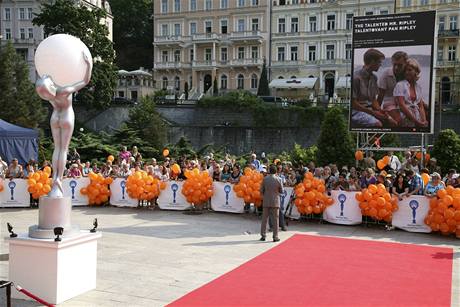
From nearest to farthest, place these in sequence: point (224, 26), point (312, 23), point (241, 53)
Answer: point (312, 23) → point (241, 53) → point (224, 26)

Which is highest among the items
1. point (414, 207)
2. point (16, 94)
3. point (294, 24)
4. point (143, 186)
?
point (294, 24)

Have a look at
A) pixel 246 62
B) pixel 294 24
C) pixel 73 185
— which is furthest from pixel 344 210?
pixel 294 24

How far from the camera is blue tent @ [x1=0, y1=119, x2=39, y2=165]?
68.6 ft

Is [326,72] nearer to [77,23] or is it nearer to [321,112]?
[321,112]

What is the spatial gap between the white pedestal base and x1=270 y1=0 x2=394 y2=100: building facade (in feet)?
169

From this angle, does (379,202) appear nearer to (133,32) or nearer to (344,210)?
(344,210)

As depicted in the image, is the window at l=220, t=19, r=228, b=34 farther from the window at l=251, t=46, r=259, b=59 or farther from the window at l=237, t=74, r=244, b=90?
the window at l=237, t=74, r=244, b=90

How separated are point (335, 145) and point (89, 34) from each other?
1251 inches

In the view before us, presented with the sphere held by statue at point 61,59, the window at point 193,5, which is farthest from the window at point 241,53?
the sphere held by statue at point 61,59

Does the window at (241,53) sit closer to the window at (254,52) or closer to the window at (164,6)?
the window at (254,52)

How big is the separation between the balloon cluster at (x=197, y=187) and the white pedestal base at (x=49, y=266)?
27.6 ft

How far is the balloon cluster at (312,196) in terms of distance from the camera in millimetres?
14406

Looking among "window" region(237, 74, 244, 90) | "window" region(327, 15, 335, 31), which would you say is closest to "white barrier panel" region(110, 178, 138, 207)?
"window" region(327, 15, 335, 31)

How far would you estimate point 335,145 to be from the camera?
2398 centimetres
